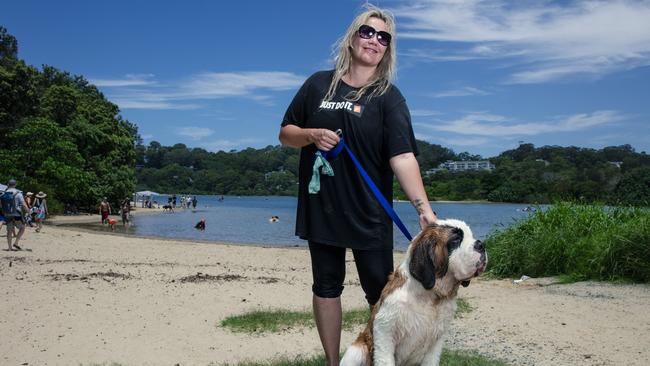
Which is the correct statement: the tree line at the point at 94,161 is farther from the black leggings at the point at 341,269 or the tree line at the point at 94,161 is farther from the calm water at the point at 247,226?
the black leggings at the point at 341,269

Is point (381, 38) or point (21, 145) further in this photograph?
point (21, 145)

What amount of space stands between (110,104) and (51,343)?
66.0 m

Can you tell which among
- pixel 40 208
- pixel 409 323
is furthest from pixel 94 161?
pixel 409 323

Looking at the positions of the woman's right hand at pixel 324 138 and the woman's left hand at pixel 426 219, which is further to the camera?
the woman's right hand at pixel 324 138

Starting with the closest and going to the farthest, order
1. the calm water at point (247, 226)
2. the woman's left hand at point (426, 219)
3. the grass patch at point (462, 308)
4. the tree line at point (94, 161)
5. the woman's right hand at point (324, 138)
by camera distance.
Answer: the woman's left hand at point (426, 219)
the woman's right hand at point (324, 138)
the grass patch at point (462, 308)
the calm water at point (247, 226)
the tree line at point (94, 161)

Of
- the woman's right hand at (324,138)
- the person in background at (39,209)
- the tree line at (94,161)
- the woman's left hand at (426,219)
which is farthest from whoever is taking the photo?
the tree line at (94,161)

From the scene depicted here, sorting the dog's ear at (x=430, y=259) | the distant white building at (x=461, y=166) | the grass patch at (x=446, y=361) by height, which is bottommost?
the grass patch at (x=446, y=361)

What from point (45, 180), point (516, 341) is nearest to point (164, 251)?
point (516, 341)

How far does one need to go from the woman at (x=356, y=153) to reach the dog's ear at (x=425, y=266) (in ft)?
1.53

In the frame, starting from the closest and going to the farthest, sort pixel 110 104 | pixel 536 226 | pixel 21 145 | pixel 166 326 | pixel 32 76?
pixel 166 326
pixel 536 226
pixel 21 145
pixel 32 76
pixel 110 104

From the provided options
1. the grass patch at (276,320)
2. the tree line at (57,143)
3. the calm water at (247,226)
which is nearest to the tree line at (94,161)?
the tree line at (57,143)

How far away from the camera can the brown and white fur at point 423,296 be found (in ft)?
10.6

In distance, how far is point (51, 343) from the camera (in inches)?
269

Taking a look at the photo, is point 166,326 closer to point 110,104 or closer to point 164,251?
point 164,251
